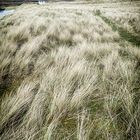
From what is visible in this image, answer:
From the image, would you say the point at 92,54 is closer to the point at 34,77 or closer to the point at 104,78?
the point at 104,78

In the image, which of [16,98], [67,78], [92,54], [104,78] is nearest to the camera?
[16,98]

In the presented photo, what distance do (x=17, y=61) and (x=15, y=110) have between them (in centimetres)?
147

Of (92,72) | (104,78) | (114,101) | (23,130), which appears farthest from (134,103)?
(23,130)

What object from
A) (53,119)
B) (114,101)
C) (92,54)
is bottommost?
(92,54)

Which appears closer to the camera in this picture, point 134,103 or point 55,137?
point 55,137

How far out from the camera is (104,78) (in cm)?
226

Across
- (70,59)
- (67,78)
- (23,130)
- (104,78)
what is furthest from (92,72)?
(23,130)

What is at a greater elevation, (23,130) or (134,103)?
(23,130)

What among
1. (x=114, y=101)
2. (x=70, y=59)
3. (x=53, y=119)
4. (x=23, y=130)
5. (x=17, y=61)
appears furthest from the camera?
(x=70, y=59)

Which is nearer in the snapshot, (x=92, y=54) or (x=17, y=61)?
(x=17, y=61)

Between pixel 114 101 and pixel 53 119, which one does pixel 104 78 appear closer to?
pixel 114 101

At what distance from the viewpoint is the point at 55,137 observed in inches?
47.1

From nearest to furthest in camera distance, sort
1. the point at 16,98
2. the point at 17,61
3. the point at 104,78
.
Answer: the point at 16,98 < the point at 104,78 < the point at 17,61

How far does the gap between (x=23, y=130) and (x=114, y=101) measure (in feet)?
3.15
